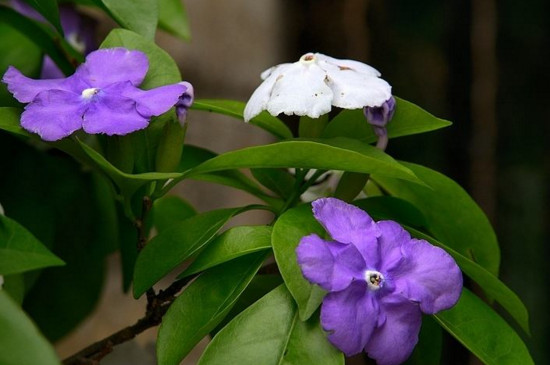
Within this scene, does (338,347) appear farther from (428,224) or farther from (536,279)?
(536,279)

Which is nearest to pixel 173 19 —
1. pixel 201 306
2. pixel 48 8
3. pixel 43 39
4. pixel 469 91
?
pixel 43 39

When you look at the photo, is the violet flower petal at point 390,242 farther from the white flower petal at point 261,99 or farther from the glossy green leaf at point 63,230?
the glossy green leaf at point 63,230

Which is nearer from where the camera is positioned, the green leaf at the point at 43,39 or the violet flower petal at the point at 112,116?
the violet flower petal at the point at 112,116

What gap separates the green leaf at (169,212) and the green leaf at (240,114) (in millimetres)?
205

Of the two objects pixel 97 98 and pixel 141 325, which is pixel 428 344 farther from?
pixel 97 98

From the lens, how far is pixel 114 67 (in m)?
0.75

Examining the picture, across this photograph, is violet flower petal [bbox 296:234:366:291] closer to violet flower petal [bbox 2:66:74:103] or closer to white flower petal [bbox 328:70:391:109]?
white flower petal [bbox 328:70:391:109]

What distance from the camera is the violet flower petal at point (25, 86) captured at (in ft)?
2.30

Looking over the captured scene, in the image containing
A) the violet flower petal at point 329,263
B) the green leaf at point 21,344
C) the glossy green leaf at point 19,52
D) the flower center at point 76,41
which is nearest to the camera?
the green leaf at point 21,344

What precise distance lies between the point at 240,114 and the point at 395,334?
10.8 inches

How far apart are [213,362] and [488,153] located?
119 centimetres

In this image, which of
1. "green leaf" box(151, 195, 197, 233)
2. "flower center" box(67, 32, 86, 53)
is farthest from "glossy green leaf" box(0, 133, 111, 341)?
"flower center" box(67, 32, 86, 53)

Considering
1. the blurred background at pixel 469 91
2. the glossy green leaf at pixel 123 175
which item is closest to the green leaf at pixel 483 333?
the glossy green leaf at pixel 123 175

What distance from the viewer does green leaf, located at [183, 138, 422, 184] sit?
652 mm
